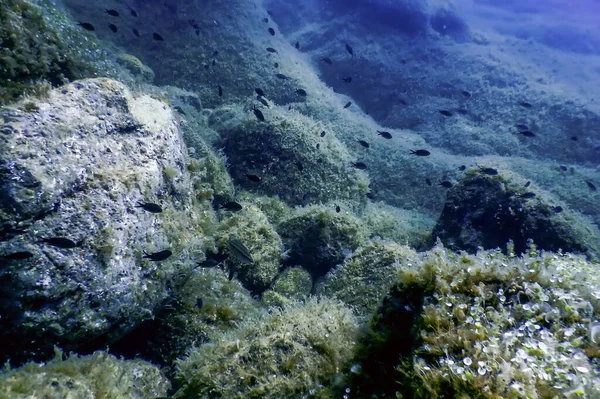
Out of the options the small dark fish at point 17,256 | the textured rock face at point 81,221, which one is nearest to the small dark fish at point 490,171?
the textured rock face at point 81,221

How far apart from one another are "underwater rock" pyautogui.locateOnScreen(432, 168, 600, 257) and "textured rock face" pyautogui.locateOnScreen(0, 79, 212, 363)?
5207mm

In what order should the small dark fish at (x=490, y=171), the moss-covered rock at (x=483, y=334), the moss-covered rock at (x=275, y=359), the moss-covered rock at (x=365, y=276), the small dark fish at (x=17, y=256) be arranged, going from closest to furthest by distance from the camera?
1. the moss-covered rock at (x=483, y=334)
2. the moss-covered rock at (x=275, y=359)
3. the small dark fish at (x=17, y=256)
4. the moss-covered rock at (x=365, y=276)
5. the small dark fish at (x=490, y=171)

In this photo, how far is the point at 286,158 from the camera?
327 inches

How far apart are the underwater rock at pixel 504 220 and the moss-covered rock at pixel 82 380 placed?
564 centimetres

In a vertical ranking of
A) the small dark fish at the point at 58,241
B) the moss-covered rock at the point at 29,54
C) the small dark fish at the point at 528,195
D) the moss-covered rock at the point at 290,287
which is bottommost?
the moss-covered rock at the point at 290,287

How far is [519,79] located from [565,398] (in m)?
22.5

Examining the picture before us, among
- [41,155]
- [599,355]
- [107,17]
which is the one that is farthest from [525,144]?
[107,17]

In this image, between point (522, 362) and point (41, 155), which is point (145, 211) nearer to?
point (41, 155)

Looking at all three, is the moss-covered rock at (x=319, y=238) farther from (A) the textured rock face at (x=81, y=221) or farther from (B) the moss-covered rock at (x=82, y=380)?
(B) the moss-covered rock at (x=82, y=380)

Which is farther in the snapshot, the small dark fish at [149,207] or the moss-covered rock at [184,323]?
the moss-covered rock at [184,323]

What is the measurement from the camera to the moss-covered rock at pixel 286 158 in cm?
816

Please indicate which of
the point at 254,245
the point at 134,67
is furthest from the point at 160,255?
the point at 134,67

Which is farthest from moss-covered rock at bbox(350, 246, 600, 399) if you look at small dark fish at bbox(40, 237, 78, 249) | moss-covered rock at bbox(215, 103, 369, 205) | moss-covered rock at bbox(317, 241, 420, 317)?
moss-covered rock at bbox(215, 103, 369, 205)

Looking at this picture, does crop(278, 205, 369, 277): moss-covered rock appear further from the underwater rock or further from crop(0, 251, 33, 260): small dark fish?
crop(0, 251, 33, 260): small dark fish
